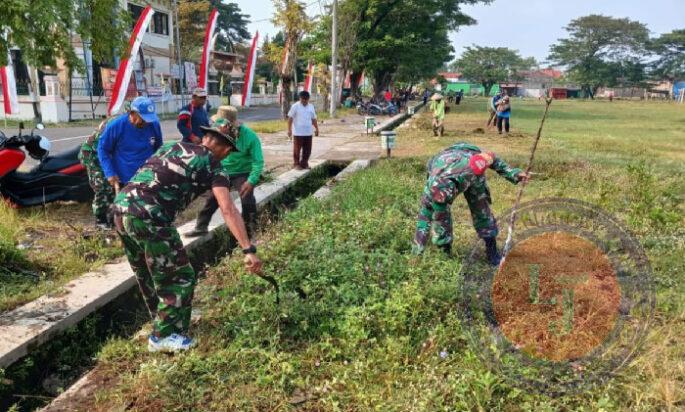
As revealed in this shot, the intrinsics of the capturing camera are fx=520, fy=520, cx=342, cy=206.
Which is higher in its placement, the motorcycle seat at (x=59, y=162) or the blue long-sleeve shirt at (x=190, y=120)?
the blue long-sleeve shirt at (x=190, y=120)

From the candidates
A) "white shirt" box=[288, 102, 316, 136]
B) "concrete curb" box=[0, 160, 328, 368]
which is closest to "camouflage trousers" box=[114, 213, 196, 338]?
"concrete curb" box=[0, 160, 328, 368]

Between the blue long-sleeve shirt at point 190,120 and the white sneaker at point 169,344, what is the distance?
13.5 feet

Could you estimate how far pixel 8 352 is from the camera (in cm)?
327

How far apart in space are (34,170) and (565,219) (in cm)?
627

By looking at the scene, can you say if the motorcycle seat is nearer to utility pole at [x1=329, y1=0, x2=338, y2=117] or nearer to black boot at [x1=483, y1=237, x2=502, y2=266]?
black boot at [x1=483, y1=237, x2=502, y2=266]

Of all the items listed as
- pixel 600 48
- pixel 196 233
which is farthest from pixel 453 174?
pixel 600 48

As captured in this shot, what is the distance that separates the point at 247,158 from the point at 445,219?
98.9 inches

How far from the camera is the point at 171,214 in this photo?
335 centimetres

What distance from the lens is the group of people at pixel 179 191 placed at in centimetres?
324

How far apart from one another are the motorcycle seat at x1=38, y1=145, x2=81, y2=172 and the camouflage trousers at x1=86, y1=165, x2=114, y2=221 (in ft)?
3.31

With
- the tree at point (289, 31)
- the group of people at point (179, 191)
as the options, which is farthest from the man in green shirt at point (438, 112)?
the group of people at point (179, 191)

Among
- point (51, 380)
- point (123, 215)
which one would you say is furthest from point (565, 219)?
point (51, 380)

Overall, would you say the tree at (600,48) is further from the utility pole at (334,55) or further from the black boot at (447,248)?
the black boot at (447,248)

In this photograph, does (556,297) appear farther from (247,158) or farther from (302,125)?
(302,125)
